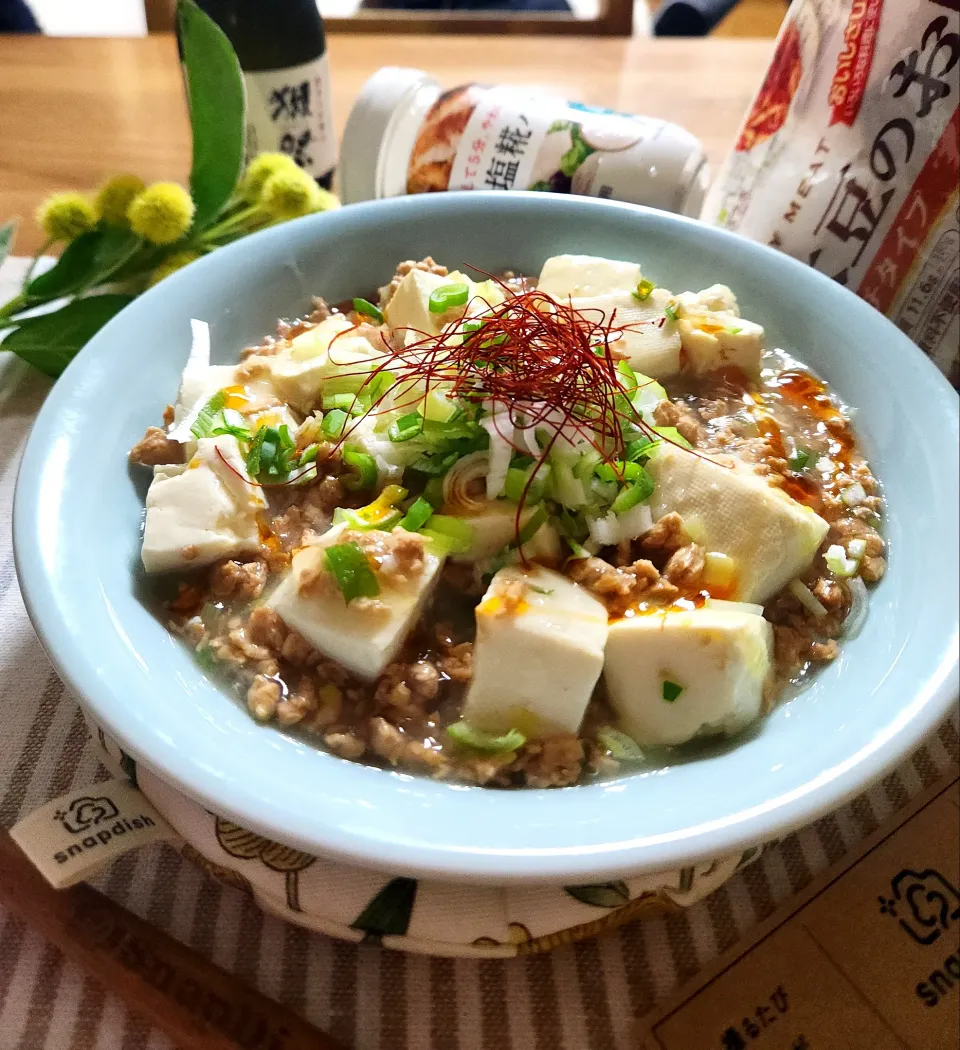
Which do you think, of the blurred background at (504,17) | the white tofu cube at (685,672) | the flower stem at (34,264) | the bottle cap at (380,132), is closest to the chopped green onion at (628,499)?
the white tofu cube at (685,672)

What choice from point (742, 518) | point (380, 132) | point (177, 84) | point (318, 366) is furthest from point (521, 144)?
point (177, 84)

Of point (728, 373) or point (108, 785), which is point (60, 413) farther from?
point (728, 373)

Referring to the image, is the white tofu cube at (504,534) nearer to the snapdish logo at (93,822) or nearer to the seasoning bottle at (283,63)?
the snapdish logo at (93,822)

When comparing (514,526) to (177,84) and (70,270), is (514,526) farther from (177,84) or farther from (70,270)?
(177,84)

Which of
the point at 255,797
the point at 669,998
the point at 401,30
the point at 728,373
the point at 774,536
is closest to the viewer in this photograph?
the point at 255,797

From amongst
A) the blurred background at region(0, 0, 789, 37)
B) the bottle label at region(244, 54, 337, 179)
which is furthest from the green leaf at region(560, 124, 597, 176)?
the blurred background at region(0, 0, 789, 37)

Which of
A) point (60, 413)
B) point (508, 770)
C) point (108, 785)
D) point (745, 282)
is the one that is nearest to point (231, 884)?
point (108, 785)
